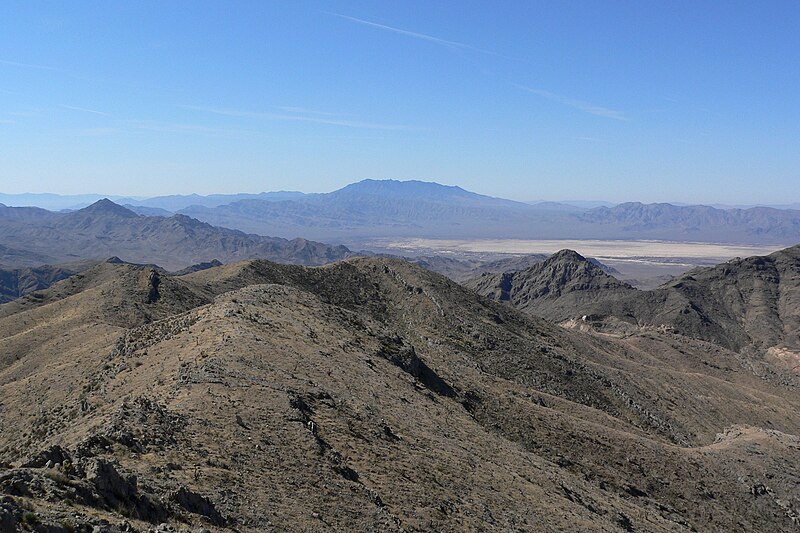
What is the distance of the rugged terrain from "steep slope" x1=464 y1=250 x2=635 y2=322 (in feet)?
323

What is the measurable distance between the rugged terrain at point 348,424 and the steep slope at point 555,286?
98492mm

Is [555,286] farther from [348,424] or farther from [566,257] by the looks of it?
[348,424]

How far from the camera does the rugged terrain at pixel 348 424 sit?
1650cm

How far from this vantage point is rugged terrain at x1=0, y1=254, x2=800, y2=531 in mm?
16500

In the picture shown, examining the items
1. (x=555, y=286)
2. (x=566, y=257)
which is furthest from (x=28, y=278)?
(x=566, y=257)

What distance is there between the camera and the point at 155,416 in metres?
19.6

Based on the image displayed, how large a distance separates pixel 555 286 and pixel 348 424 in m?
157

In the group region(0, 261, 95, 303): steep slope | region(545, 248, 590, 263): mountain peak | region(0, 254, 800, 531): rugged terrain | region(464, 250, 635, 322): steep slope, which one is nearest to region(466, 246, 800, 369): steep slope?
region(464, 250, 635, 322): steep slope

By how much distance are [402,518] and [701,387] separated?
5288 cm

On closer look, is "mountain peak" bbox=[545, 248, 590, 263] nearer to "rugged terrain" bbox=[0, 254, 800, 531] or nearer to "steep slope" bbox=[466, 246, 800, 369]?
"steep slope" bbox=[466, 246, 800, 369]

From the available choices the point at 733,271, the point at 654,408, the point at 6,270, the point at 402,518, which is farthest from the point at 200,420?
the point at 6,270

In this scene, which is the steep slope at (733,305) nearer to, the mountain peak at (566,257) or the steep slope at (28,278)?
the mountain peak at (566,257)

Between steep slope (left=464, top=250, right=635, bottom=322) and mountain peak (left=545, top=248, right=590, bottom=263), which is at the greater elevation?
mountain peak (left=545, top=248, right=590, bottom=263)

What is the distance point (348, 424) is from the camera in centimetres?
2469
